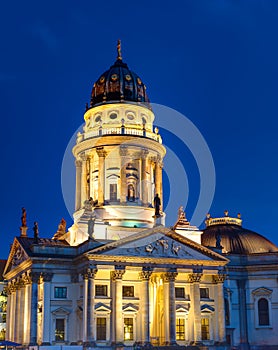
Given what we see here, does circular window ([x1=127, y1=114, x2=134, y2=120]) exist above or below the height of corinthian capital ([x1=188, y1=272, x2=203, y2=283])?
above

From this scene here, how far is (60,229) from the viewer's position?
8638cm

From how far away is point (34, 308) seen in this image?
67750mm

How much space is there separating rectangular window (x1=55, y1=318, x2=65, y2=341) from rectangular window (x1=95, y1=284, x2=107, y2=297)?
194 inches

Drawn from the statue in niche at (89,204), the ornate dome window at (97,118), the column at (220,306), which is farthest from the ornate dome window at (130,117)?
the column at (220,306)

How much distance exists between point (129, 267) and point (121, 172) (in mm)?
14994

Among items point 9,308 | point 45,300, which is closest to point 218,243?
point 45,300

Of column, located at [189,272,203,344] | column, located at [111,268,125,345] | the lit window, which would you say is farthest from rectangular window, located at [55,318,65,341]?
the lit window

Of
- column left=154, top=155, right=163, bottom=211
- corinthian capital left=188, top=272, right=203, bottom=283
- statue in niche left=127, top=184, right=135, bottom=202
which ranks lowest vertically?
corinthian capital left=188, top=272, right=203, bottom=283

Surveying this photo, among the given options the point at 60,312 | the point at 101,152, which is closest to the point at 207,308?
the point at 60,312

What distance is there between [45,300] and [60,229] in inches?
776

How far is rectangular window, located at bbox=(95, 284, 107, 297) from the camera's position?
67062 mm

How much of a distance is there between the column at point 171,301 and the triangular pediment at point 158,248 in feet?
6.32

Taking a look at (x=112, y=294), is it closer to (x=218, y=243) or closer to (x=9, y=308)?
(x=218, y=243)

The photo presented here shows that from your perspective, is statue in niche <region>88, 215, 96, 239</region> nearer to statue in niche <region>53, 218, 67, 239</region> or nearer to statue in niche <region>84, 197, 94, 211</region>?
statue in niche <region>84, 197, 94, 211</region>
